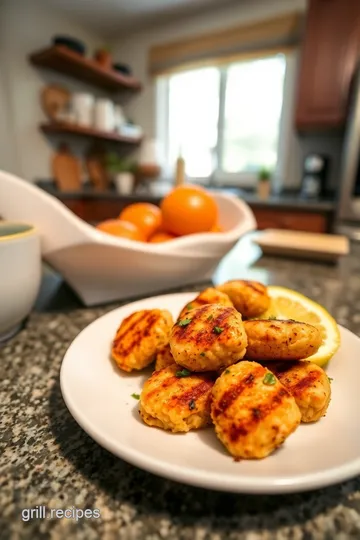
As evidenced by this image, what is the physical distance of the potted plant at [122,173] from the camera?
3770mm

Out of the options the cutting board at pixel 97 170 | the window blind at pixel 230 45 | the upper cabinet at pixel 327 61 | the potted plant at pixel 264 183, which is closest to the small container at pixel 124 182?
the cutting board at pixel 97 170

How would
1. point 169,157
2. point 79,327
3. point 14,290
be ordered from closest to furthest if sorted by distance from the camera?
point 14,290 → point 79,327 → point 169,157

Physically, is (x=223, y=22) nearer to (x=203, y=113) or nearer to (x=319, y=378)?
(x=203, y=113)

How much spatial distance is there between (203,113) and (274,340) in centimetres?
403

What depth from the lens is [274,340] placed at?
0.36m

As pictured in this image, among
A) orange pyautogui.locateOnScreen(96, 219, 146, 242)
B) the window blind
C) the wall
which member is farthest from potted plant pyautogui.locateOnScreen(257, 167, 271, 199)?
orange pyautogui.locateOnScreen(96, 219, 146, 242)

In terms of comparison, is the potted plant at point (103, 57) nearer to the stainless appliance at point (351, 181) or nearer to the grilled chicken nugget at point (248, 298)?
the stainless appliance at point (351, 181)

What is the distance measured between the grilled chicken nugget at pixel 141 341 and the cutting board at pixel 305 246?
79 centimetres

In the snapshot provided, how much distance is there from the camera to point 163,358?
42cm

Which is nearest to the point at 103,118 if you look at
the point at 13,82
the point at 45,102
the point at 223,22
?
the point at 45,102

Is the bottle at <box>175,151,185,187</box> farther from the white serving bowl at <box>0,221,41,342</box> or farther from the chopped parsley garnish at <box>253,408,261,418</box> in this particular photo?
the chopped parsley garnish at <box>253,408,261,418</box>

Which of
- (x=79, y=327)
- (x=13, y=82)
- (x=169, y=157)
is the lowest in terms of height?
(x=79, y=327)

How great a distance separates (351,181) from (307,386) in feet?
8.53

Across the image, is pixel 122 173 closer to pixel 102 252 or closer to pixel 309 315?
pixel 102 252
